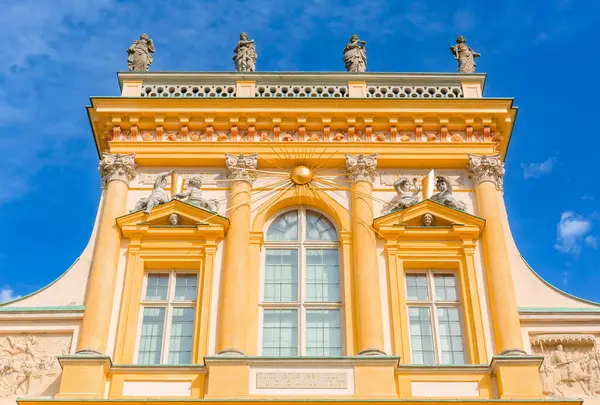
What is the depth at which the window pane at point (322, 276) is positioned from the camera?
1867 cm

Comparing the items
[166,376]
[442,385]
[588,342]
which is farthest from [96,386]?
[588,342]

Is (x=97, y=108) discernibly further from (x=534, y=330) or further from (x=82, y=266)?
(x=534, y=330)

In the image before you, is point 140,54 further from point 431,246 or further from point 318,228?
→ point 431,246

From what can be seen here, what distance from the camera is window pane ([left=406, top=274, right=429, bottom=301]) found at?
18750mm

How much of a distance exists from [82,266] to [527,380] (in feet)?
31.7

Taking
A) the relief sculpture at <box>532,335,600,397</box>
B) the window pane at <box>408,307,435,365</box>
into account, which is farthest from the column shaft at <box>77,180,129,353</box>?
the relief sculpture at <box>532,335,600,397</box>

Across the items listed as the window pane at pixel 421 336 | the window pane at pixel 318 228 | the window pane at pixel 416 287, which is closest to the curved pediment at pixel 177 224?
the window pane at pixel 318 228

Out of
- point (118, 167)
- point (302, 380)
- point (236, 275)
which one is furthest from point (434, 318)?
point (118, 167)

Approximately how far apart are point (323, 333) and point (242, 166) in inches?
177

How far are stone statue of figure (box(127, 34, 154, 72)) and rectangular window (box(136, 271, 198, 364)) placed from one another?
603cm

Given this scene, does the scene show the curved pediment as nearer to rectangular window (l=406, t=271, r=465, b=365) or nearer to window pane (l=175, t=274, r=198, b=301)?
window pane (l=175, t=274, r=198, b=301)

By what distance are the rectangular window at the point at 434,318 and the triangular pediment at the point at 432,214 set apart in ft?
3.62

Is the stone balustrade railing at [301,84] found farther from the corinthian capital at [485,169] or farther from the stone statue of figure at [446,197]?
the stone statue of figure at [446,197]

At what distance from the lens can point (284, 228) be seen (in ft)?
65.5
